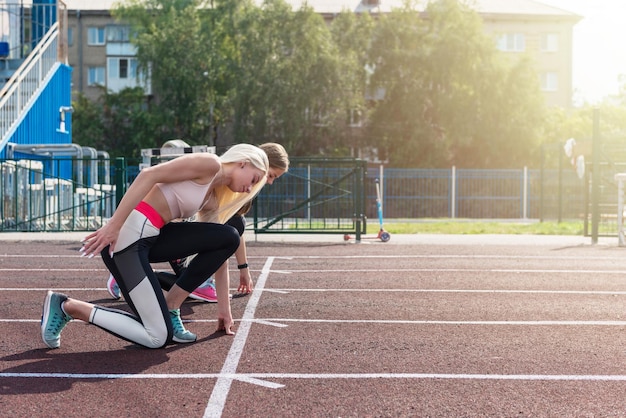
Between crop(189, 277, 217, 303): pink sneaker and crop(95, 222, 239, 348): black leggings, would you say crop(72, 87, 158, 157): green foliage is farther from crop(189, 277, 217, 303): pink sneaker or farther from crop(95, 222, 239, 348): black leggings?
crop(95, 222, 239, 348): black leggings

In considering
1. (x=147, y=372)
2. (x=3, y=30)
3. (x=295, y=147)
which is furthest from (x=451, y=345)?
(x=295, y=147)

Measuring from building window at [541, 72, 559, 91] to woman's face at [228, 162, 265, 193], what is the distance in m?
60.0

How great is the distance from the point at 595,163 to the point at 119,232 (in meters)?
13.3

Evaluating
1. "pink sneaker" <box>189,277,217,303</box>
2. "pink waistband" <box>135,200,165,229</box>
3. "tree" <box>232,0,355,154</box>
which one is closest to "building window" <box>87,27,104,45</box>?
"tree" <box>232,0,355,154</box>

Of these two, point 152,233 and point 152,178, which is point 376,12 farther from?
point 152,178

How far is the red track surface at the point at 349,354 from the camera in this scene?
4551mm

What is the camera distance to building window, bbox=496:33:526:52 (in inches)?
2432

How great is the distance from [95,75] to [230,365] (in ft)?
193

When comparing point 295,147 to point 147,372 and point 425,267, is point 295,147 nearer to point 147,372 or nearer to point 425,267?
point 425,267

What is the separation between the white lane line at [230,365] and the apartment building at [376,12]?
53686mm

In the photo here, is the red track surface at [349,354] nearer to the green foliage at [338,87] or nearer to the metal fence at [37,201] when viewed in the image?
the metal fence at [37,201]

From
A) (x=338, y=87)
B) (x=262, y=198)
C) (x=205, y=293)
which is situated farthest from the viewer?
(x=338, y=87)

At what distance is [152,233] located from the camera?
5.62m

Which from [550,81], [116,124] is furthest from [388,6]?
[116,124]
